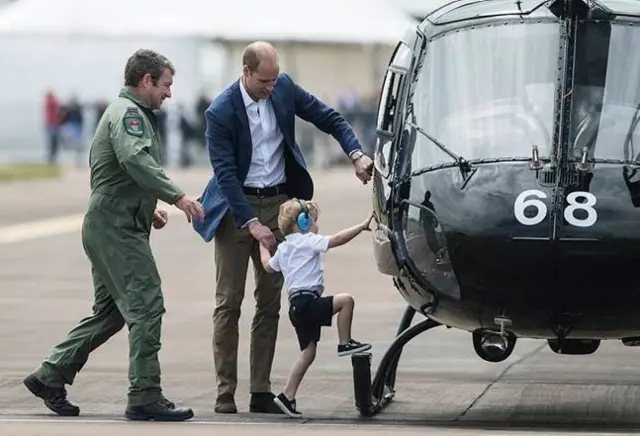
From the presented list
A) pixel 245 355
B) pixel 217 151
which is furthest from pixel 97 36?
pixel 217 151

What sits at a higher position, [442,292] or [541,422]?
[442,292]

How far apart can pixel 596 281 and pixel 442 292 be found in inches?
30.8

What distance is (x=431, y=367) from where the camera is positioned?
36.4 ft

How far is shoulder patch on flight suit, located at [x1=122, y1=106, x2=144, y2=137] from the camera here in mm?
8570

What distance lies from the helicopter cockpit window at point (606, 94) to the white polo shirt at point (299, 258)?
1.36 meters

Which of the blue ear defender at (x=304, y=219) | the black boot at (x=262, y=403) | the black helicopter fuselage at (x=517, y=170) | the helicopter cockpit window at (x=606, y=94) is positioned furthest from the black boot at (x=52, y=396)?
the helicopter cockpit window at (x=606, y=94)

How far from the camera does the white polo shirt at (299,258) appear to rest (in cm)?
873

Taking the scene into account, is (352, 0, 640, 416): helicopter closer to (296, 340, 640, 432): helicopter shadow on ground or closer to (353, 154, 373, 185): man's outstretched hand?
(353, 154, 373, 185): man's outstretched hand

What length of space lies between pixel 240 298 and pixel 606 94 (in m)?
2.16

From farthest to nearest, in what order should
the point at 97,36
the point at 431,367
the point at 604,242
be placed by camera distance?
the point at 97,36 → the point at 431,367 → the point at 604,242

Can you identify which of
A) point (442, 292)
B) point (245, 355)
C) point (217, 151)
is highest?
point (217, 151)

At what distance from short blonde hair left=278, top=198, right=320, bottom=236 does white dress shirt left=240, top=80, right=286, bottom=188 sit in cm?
40

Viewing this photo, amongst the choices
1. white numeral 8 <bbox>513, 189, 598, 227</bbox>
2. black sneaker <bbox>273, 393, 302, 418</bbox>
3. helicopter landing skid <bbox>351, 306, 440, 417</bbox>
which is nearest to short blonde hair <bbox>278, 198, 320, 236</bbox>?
helicopter landing skid <bbox>351, 306, 440, 417</bbox>

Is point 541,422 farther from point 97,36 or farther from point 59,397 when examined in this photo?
point 97,36
